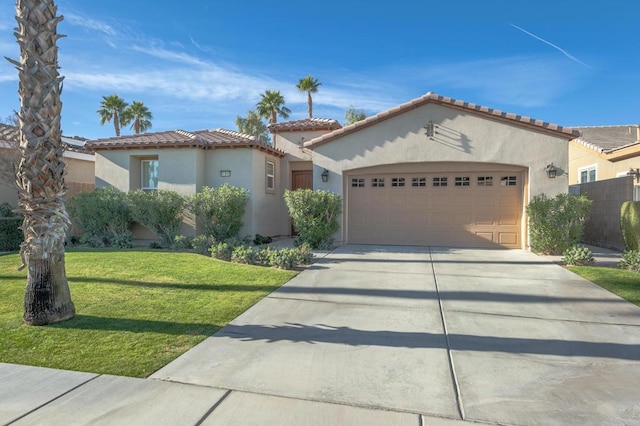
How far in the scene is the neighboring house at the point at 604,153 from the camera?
50.1 feet

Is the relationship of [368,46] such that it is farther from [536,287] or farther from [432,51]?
[536,287]

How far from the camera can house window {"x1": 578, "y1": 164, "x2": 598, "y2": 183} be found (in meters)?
18.1

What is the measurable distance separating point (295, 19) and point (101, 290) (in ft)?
34.3

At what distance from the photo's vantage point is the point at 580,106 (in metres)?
17.9

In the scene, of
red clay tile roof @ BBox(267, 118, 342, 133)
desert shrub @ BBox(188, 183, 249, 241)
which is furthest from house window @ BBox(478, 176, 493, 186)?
desert shrub @ BBox(188, 183, 249, 241)

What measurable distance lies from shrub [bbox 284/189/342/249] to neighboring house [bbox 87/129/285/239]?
2.63 m

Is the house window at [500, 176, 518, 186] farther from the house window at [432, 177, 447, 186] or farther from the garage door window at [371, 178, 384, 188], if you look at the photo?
the garage door window at [371, 178, 384, 188]

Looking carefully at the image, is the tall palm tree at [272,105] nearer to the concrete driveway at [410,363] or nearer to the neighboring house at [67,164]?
the neighboring house at [67,164]

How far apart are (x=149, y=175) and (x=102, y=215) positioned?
2813 mm

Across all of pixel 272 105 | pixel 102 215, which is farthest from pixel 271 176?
pixel 272 105

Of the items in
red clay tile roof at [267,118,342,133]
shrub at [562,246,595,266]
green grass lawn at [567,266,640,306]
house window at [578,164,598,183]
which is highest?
red clay tile roof at [267,118,342,133]

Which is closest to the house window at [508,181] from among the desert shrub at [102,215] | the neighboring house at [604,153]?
the neighboring house at [604,153]

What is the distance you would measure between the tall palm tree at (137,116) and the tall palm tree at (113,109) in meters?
0.35

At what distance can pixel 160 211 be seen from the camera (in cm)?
1266
